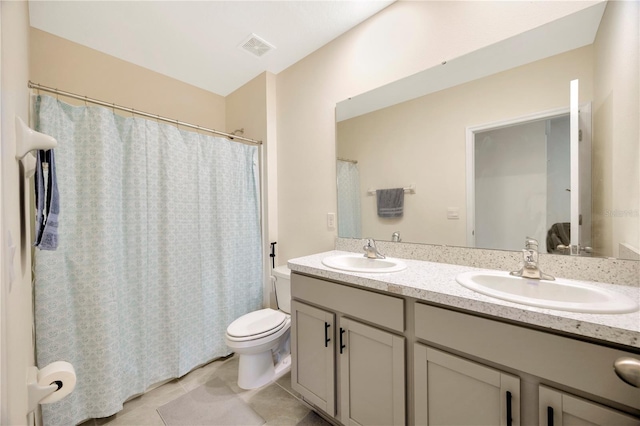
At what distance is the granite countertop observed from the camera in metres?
0.65

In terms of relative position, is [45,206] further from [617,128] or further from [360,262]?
[617,128]

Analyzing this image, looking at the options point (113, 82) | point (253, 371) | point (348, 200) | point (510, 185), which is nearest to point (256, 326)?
point (253, 371)

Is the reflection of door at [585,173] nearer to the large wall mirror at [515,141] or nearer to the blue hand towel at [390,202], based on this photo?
the large wall mirror at [515,141]

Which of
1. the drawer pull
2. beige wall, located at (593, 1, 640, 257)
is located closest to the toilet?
the drawer pull

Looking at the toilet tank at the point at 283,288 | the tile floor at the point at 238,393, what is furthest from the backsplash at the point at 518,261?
the tile floor at the point at 238,393

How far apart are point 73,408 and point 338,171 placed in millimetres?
2141

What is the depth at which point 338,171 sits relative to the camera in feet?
6.14

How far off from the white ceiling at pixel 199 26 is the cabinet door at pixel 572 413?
82.1 inches

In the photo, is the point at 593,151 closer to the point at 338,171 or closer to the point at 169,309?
the point at 338,171

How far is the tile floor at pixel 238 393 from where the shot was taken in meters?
1.45

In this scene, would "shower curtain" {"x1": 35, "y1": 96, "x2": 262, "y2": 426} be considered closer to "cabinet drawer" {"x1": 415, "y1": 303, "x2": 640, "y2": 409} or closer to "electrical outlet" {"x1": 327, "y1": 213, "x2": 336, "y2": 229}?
"electrical outlet" {"x1": 327, "y1": 213, "x2": 336, "y2": 229}

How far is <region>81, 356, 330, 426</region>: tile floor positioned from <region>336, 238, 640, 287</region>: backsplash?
111 cm

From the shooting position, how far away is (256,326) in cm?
178

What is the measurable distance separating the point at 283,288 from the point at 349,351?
90cm
